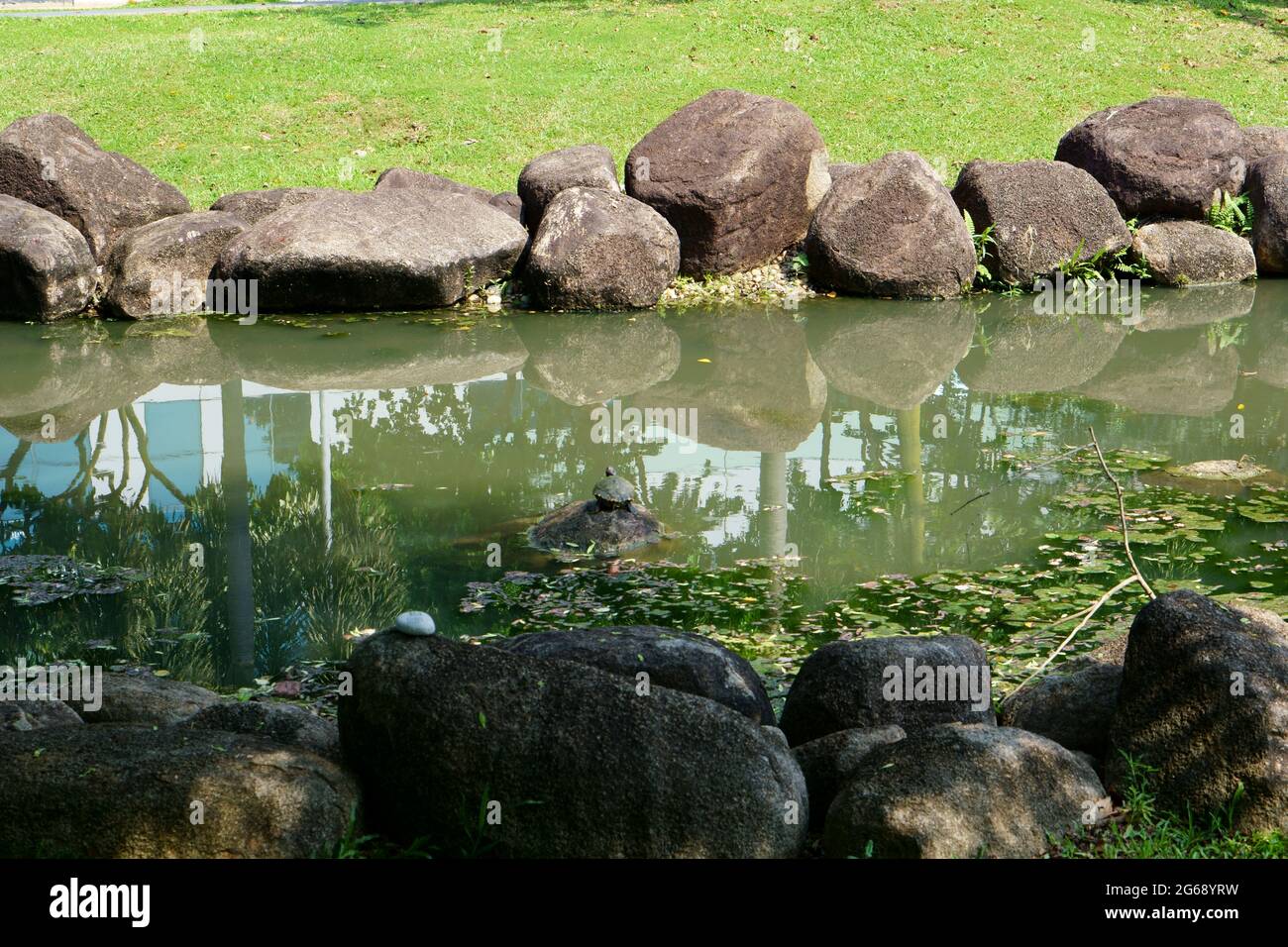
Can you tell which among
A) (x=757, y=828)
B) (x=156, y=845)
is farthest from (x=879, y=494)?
(x=156, y=845)

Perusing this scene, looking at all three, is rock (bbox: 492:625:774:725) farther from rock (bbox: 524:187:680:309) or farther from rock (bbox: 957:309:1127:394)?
rock (bbox: 524:187:680:309)

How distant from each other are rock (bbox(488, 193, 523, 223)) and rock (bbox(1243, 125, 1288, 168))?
9207 millimetres

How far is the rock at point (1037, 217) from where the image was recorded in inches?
641

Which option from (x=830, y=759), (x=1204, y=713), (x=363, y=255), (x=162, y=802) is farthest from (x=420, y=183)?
(x=1204, y=713)

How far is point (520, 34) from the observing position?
2603 centimetres

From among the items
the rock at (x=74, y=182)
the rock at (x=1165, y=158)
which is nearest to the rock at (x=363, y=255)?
the rock at (x=74, y=182)

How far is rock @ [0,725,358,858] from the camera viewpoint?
165 inches

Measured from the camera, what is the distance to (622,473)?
9.66 metres

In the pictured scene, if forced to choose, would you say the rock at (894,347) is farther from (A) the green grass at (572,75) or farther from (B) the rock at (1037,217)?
(A) the green grass at (572,75)

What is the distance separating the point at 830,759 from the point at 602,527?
11.7 feet

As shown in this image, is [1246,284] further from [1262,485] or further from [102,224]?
[102,224]

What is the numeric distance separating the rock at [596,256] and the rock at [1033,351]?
3650mm

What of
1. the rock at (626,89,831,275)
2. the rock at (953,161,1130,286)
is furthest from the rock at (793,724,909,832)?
the rock at (953,161,1130,286)

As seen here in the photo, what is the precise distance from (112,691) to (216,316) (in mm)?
9612
